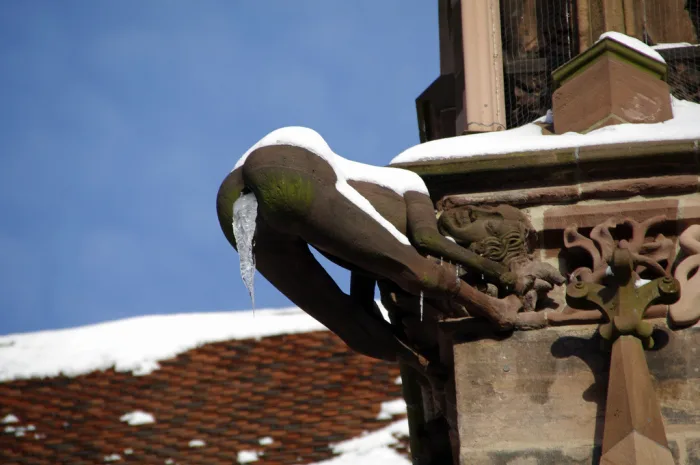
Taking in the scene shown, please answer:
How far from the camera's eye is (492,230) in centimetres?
812

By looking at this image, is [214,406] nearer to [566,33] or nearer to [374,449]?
[374,449]

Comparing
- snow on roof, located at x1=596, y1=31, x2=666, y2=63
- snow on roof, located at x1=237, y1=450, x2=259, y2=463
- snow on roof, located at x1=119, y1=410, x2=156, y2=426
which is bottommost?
snow on roof, located at x1=237, y1=450, x2=259, y2=463

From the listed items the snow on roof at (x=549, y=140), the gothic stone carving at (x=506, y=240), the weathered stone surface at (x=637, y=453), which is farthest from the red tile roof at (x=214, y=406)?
the weathered stone surface at (x=637, y=453)

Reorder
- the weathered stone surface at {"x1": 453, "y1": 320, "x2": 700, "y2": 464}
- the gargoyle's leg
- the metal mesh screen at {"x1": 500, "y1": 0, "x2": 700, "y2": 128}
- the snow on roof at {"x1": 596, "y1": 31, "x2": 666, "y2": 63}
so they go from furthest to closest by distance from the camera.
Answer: the metal mesh screen at {"x1": 500, "y1": 0, "x2": 700, "y2": 128}
the snow on roof at {"x1": 596, "y1": 31, "x2": 666, "y2": 63}
the gargoyle's leg
the weathered stone surface at {"x1": 453, "y1": 320, "x2": 700, "y2": 464}

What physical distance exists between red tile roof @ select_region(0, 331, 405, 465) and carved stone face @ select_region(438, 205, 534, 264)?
488cm

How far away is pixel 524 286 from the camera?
802cm

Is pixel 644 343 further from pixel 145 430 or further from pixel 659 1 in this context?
pixel 145 430

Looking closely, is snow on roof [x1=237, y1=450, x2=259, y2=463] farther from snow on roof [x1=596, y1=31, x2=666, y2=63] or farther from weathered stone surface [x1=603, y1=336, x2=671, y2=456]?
weathered stone surface [x1=603, y1=336, x2=671, y2=456]

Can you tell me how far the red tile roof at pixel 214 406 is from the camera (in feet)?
42.9

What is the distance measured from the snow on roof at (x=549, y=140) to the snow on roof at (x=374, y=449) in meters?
4.36

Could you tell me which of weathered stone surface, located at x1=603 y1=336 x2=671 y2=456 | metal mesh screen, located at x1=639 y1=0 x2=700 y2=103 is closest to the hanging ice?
weathered stone surface, located at x1=603 y1=336 x2=671 y2=456

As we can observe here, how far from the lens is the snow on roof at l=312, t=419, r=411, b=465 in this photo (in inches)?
495

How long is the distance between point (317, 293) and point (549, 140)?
→ 3.52ft

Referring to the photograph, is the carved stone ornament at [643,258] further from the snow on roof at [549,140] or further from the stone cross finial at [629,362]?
the snow on roof at [549,140]
